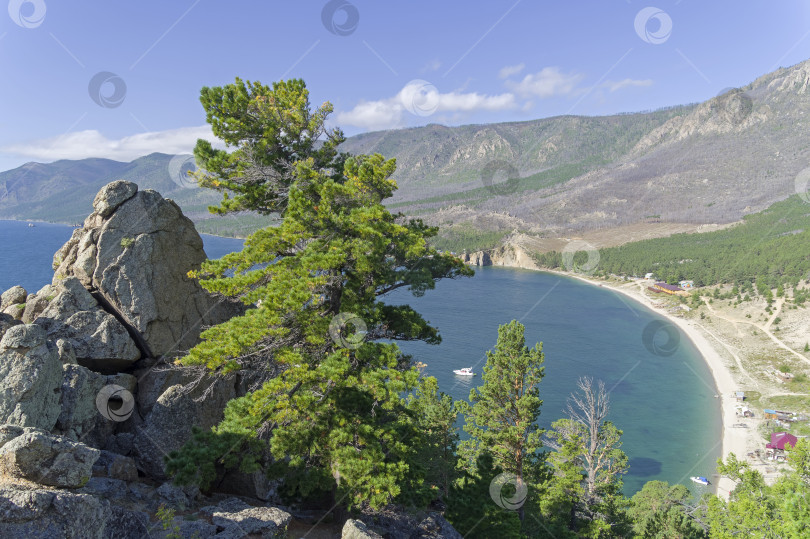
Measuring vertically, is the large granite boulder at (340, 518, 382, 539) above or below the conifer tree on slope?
below

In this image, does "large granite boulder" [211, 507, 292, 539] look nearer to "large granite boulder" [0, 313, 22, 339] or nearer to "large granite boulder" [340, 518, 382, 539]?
"large granite boulder" [340, 518, 382, 539]

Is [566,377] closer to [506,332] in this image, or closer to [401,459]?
[506,332]

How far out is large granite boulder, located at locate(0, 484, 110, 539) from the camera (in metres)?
6.70

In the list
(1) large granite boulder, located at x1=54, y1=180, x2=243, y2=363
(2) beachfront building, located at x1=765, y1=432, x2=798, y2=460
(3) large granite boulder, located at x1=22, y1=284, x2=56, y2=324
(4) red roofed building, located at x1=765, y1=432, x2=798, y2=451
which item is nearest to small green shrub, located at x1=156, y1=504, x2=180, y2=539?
(1) large granite boulder, located at x1=54, y1=180, x2=243, y2=363

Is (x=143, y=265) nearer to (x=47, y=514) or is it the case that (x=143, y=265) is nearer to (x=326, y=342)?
(x=326, y=342)

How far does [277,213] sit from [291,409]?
9.23m

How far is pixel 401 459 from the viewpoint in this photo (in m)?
12.8

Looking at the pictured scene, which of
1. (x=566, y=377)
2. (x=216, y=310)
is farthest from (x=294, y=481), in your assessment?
(x=566, y=377)

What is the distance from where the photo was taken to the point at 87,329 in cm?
1714

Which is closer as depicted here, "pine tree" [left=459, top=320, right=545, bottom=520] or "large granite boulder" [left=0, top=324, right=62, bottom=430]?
"large granite boulder" [left=0, top=324, right=62, bottom=430]

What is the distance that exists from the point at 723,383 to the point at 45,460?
102 metres

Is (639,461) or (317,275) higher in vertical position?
(317,275)

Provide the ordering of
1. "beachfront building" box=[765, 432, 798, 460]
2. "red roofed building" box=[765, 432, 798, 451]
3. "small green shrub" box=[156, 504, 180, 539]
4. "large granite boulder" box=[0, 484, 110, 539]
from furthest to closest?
"beachfront building" box=[765, 432, 798, 460] → "red roofed building" box=[765, 432, 798, 451] → "small green shrub" box=[156, 504, 180, 539] → "large granite boulder" box=[0, 484, 110, 539]

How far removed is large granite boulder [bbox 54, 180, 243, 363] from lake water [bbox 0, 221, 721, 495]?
50.3m
